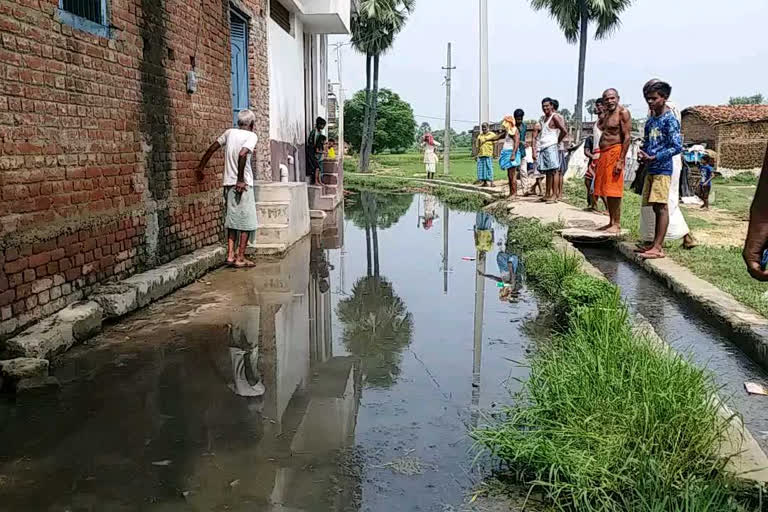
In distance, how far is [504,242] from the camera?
9.96 metres

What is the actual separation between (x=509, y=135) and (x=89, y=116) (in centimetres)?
1042

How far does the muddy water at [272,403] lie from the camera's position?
287 centimetres

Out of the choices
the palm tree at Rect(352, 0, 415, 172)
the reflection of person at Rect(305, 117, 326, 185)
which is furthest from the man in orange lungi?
the palm tree at Rect(352, 0, 415, 172)

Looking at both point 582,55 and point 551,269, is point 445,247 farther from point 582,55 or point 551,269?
point 582,55

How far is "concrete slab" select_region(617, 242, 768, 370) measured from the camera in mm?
4641

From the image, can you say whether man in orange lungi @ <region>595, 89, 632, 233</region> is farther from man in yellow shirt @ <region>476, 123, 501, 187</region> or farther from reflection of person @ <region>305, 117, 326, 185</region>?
man in yellow shirt @ <region>476, 123, 501, 187</region>

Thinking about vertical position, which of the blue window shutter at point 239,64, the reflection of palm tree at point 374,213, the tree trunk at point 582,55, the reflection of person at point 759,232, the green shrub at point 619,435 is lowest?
the reflection of palm tree at point 374,213

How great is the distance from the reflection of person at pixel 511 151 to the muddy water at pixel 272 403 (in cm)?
759

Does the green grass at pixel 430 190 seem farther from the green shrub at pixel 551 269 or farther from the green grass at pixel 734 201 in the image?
the green shrub at pixel 551 269

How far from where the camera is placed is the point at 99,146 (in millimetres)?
5512

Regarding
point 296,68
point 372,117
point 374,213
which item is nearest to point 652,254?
point 374,213

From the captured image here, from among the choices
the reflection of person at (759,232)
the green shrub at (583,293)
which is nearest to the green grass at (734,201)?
the green shrub at (583,293)

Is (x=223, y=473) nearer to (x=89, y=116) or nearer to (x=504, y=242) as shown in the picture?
(x=89, y=116)

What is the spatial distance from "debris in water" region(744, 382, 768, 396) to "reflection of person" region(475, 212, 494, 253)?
204 inches
